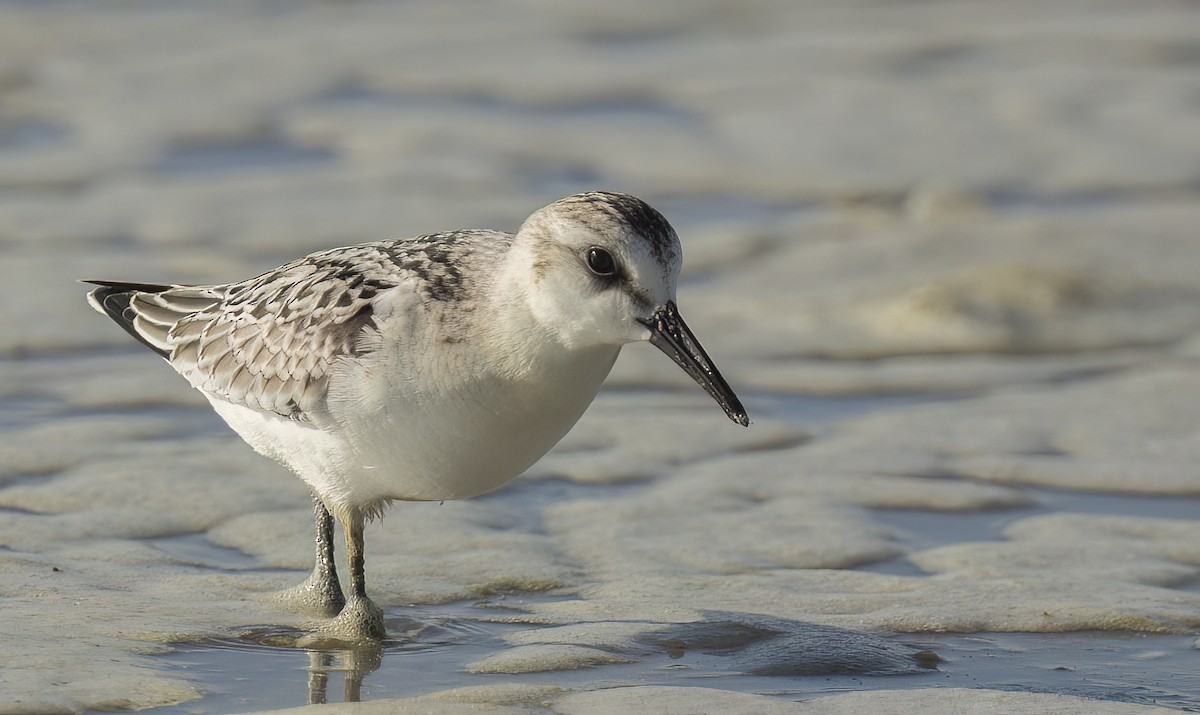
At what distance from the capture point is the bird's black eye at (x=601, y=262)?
17.7ft

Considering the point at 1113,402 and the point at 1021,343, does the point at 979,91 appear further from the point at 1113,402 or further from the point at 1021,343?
the point at 1113,402

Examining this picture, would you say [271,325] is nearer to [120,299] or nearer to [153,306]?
[153,306]

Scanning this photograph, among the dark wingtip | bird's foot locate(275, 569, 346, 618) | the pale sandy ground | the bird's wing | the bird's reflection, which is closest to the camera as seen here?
the bird's reflection

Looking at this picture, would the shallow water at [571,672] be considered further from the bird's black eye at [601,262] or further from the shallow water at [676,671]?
the bird's black eye at [601,262]

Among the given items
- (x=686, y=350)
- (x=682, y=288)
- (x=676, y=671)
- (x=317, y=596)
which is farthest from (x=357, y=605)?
(x=682, y=288)

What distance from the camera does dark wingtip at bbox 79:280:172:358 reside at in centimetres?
704

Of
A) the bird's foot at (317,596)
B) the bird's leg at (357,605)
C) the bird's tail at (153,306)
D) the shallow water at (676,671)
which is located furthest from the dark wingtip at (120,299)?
the shallow water at (676,671)

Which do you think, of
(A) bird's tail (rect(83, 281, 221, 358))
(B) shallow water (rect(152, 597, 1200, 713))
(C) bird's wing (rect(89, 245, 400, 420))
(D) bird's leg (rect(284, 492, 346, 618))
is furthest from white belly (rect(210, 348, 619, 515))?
(A) bird's tail (rect(83, 281, 221, 358))

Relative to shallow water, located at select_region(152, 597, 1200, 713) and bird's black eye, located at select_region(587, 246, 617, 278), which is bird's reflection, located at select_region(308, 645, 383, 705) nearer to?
shallow water, located at select_region(152, 597, 1200, 713)

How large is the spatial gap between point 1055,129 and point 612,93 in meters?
3.33

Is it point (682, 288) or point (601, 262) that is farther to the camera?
point (682, 288)

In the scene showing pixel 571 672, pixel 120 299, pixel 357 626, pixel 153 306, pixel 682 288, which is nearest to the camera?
pixel 571 672

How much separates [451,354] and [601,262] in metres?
0.55

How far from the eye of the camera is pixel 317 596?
6.16 meters
